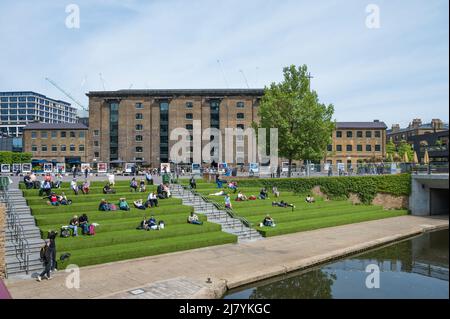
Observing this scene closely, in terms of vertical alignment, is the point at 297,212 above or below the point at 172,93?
below

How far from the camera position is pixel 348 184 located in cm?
4206

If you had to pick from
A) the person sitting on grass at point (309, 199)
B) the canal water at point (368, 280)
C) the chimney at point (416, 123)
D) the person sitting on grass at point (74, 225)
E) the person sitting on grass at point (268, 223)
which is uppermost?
the chimney at point (416, 123)

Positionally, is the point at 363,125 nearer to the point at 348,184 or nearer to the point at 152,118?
the point at 348,184

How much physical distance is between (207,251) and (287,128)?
75.6 ft

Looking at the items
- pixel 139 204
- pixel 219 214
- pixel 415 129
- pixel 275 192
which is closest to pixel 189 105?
pixel 275 192

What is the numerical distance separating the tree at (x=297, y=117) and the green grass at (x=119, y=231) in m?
17.0

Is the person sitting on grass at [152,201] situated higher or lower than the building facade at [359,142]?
lower

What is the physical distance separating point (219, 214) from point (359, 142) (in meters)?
60.5

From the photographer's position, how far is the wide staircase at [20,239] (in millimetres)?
17344

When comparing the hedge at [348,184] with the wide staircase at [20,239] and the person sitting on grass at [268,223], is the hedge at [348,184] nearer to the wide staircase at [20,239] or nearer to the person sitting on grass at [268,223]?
the person sitting on grass at [268,223]

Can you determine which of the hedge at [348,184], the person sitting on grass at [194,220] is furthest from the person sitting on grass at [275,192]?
the person sitting on grass at [194,220]

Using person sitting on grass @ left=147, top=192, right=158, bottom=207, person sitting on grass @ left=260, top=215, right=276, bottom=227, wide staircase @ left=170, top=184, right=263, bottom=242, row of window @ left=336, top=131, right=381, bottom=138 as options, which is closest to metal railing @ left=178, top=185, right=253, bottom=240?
wide staircase @ left=170, top=184, right=263, bottom=242

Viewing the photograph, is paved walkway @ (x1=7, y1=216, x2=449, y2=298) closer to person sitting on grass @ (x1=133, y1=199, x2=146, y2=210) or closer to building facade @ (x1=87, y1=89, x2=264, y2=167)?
person sitting on grass @ (x1=133, y1=199, x2=146, y2=210)

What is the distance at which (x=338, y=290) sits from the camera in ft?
55.0
